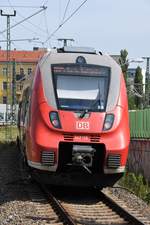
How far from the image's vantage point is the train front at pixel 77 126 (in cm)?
1217

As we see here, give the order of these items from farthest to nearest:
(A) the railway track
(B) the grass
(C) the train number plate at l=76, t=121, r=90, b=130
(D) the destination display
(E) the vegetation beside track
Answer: (B) the grass < (E) the vegetation beside track < (D) the destination display < (C) the train number plate at l=76, t=121, r=90, b=130 < (A) the railway track

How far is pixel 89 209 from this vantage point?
11.7 m

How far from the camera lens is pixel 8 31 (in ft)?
121

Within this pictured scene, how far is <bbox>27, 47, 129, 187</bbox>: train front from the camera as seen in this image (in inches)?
479

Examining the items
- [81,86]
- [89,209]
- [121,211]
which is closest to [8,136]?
[81,86]

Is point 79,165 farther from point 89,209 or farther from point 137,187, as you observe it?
point 137,187

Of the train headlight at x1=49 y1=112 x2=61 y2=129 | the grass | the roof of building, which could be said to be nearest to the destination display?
the train headlight at x1=49 y1=112 x2=61 y2=129

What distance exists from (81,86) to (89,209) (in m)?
2.80

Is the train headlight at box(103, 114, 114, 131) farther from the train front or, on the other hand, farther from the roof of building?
the roof of building

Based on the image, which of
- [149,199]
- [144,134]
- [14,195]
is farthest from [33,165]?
[144,134]

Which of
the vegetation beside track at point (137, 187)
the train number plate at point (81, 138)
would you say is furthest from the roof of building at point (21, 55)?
the train number plate at point (81, 138)

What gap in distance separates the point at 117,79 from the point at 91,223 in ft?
13.5

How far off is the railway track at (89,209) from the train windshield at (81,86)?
1967 millimetres

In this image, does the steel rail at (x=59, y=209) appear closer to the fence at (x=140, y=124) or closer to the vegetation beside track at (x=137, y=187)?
the vegetation beside track at (x=137, y=187)
